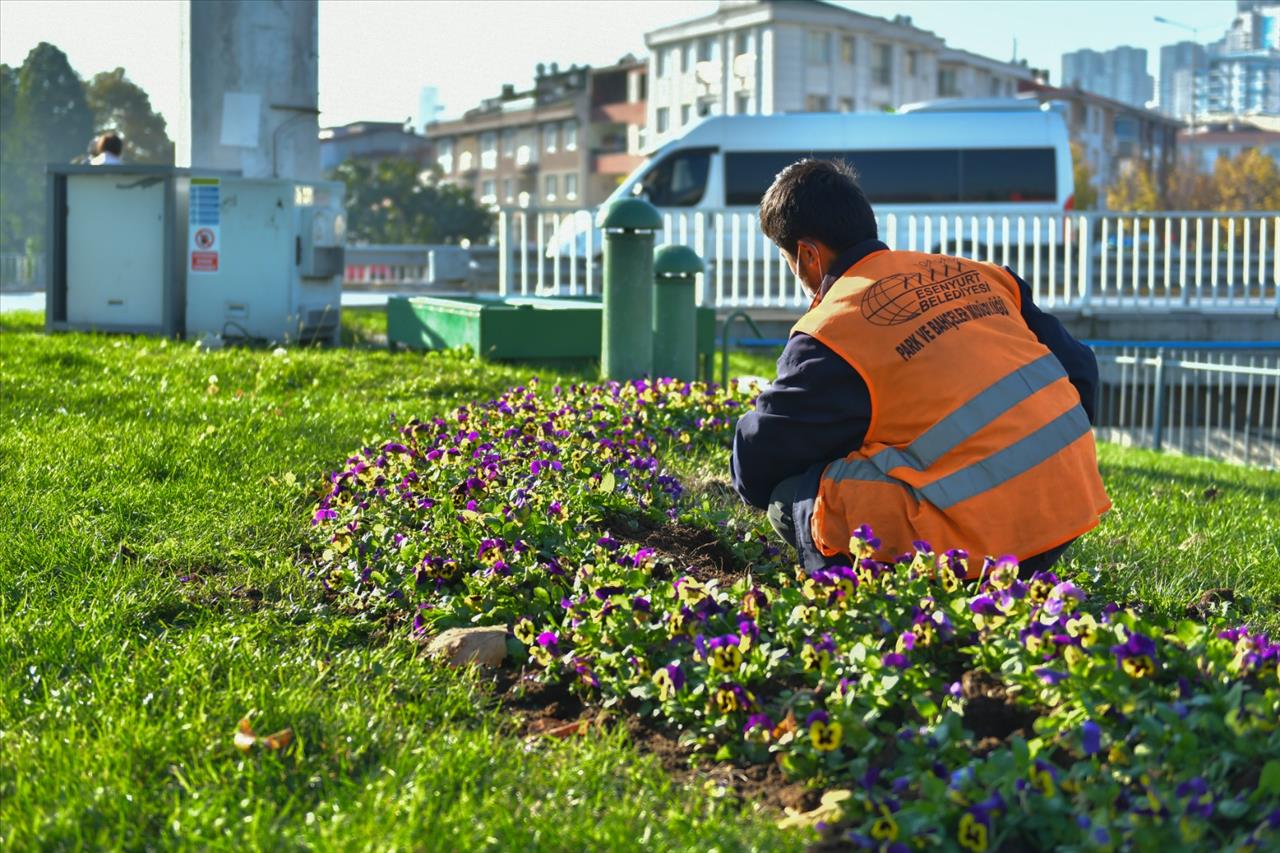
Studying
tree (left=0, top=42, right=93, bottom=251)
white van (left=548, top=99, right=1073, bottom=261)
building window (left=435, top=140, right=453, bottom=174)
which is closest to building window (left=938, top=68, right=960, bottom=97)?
building window (left=435, top=140, right=453, bottom=174)

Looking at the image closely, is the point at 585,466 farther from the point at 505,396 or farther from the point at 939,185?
the point at 939,185

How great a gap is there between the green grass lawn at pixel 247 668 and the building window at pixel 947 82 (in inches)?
3627

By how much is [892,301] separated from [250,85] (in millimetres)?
10177

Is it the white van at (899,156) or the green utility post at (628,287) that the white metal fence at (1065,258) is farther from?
the green utility post at (628,287)

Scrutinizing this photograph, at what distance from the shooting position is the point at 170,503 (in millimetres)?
5215

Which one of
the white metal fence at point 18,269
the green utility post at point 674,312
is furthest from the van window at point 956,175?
the green utility post at point 674,312

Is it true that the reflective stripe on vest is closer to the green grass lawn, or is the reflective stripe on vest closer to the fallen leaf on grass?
the green grass lawn

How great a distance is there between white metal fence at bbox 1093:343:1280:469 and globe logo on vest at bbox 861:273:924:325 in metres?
12.0

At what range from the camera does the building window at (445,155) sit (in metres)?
118

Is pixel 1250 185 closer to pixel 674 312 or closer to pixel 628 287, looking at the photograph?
pixel 674 312

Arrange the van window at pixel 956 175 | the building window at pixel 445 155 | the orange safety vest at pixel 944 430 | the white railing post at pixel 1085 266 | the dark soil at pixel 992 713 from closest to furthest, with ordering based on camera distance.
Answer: the dark soil at pixel 992 713
the orange safety vest at pixel 944 430
the white railing post at pixel 1085 266
the van window at pixel 956 175
the building window at pixel 445 155

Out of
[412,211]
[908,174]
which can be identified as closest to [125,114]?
[908,174]

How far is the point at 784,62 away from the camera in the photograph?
81312 millimetres

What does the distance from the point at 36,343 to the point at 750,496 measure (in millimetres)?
7150
